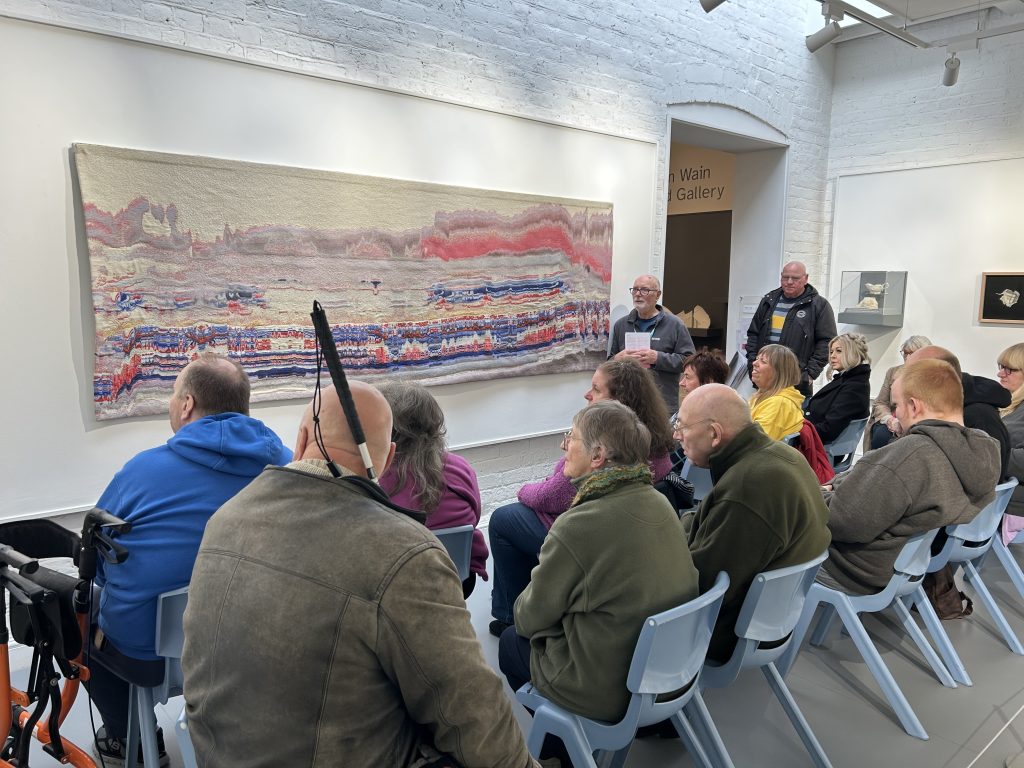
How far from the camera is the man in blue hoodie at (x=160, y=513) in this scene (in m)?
1.87

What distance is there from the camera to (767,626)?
2.13 metres

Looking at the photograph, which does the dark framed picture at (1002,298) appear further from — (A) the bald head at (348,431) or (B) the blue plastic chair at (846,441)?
(A) the bald head at (348,431)

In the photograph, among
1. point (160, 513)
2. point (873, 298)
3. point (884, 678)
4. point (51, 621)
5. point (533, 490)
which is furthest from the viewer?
point (873, 298)

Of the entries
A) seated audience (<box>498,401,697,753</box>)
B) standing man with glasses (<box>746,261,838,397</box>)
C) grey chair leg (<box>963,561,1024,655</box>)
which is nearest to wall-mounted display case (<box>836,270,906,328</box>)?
standing man with glasses (<box>746,261,838,397</box>)

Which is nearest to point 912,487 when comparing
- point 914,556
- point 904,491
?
point 904,491

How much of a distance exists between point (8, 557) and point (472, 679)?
123cm

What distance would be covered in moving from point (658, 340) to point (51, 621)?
4.03 meters

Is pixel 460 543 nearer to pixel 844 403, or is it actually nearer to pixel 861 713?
pixel 861 713

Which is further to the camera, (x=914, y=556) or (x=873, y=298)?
(x=873, y=298)

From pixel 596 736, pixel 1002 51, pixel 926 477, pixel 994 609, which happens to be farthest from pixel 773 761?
pixel 1002 51

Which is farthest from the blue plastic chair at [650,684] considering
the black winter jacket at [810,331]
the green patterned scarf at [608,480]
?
the black winter jacket at [810,331]

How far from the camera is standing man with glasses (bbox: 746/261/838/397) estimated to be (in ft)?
18.8

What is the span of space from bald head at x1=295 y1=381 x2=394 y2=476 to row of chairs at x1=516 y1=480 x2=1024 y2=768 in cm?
79

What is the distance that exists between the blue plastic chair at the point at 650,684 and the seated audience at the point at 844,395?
2.66 meters
